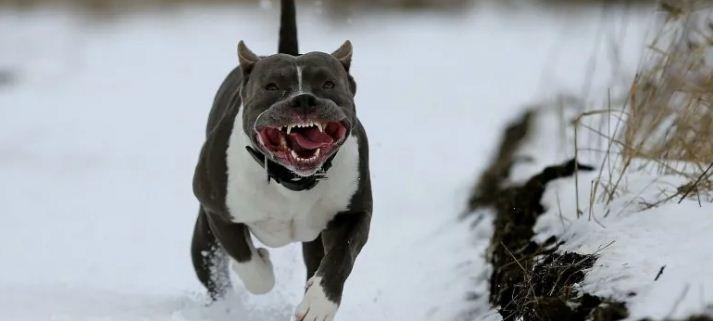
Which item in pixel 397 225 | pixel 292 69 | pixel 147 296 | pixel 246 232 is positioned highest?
pixel 292 69

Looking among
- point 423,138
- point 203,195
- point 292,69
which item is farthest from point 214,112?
point 423,138

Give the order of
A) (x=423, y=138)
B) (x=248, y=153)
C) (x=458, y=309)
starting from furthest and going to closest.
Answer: (x=423, y=138)
(x=458, y=309)
(x=248, y=153)

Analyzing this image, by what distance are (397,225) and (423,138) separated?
10.7ft

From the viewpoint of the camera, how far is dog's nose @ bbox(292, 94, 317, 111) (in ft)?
10.6

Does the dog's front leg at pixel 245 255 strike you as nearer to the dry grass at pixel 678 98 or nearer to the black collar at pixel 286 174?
the black collar at pixel 286 174

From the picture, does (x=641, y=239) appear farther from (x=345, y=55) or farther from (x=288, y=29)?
(x=288, y=29)

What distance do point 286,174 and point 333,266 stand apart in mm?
351

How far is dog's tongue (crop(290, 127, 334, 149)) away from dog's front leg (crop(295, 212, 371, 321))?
Result: 446 millimetres

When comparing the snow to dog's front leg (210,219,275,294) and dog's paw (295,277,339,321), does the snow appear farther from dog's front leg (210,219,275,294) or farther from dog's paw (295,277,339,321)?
dog's front leg (210,219,275,294)

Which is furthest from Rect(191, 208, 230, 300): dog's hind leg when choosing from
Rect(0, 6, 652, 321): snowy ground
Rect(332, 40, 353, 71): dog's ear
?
Rect(332, 40, 353, 71): dog's ear

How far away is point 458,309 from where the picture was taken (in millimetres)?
4344

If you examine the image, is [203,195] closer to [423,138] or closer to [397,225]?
[397,225]

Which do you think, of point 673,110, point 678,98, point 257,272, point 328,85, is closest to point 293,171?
point 328,85

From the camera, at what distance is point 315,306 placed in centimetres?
337
